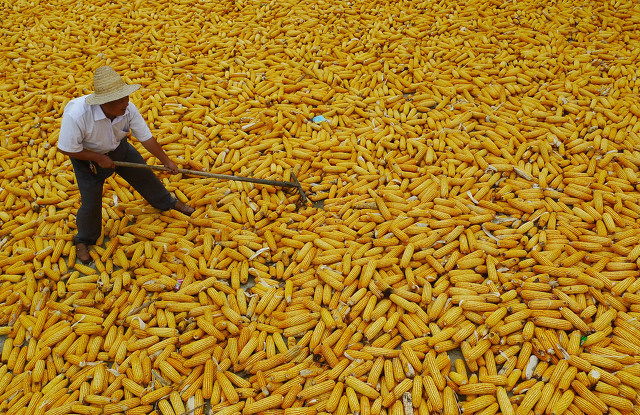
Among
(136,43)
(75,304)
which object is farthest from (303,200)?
(136,43)

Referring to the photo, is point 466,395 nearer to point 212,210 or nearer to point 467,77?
point 212,210

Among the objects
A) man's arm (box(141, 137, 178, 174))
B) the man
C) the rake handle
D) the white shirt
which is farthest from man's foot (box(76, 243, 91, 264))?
man's arm (box(141, 137, 178, 174))

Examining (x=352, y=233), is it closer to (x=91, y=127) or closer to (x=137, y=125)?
(x=137, y=125)

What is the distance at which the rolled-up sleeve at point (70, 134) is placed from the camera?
332 centimetres

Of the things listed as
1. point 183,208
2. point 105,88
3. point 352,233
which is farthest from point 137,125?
point 352,233

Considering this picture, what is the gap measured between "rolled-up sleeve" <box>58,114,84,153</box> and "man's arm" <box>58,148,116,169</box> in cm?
8

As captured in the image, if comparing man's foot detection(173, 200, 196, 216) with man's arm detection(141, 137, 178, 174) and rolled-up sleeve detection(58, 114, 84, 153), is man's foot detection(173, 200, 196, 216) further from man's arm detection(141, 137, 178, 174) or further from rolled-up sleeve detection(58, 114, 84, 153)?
→ rolled-up sleeve detection(58, 114, 84, 153)

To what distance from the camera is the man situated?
3.29 metres

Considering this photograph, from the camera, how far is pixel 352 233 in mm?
3930

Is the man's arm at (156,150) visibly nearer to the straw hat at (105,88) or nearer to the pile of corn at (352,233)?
the pile of corn at (352,233)

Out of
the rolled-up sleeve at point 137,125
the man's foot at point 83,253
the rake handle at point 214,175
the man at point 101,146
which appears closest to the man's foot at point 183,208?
the man at point 101,146

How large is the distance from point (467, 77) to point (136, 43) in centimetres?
572

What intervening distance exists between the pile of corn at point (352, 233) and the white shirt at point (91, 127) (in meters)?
1.01

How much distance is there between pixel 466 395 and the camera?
2.84 m
